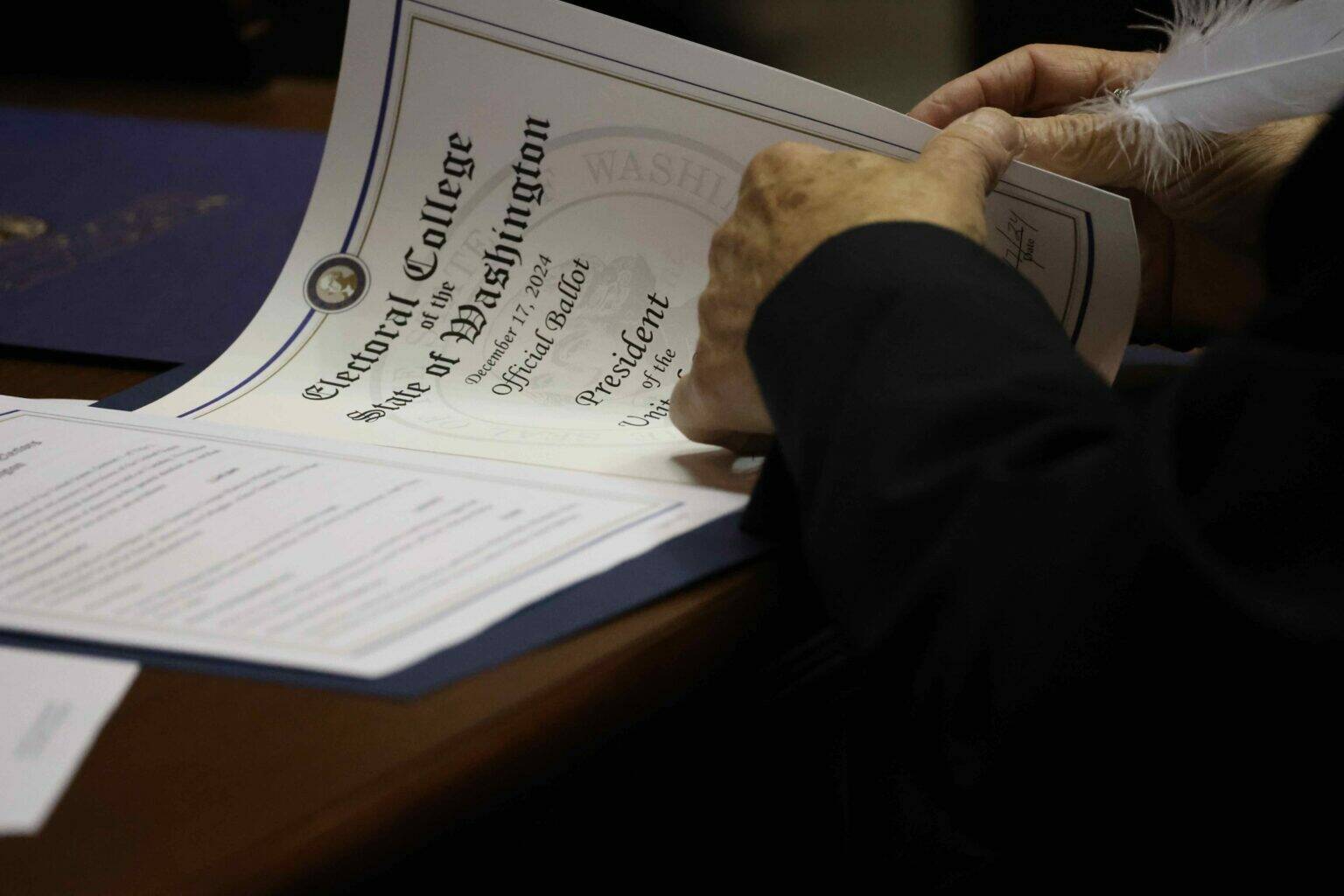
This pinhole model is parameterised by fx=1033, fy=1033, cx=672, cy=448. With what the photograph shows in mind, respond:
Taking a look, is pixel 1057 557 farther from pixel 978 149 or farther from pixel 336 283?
pixel 336 283

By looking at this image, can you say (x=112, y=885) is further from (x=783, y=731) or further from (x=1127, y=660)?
(x=783, y=731)

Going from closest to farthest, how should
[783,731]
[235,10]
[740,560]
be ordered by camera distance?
[740,560]
[783,731]
[235,10]

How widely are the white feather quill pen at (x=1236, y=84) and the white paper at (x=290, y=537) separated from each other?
1.35 ft

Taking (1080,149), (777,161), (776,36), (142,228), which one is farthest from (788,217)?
(776,36)

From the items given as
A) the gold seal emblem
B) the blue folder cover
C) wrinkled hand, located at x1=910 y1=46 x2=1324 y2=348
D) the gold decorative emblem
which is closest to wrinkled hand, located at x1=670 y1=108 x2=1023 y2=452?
wrinkled hand, located at x1=910 y1=46 x2=1324 y2=348

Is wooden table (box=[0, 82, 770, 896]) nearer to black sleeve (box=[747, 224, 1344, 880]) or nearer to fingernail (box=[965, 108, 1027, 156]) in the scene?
black sleeve (box=[747, 224, 1344, 880])

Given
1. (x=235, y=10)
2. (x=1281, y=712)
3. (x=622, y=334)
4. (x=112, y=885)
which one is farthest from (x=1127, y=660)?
(x=235, y=10)

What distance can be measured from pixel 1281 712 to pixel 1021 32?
1346 millimetres

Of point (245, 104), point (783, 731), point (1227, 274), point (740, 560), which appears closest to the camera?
point (740, 560)

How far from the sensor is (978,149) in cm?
54

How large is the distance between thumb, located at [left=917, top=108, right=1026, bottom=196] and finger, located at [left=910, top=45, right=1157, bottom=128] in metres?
0.14

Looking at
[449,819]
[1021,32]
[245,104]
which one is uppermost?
[1021,32]

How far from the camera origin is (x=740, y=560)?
428mm

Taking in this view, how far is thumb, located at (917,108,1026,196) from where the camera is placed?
51cm
